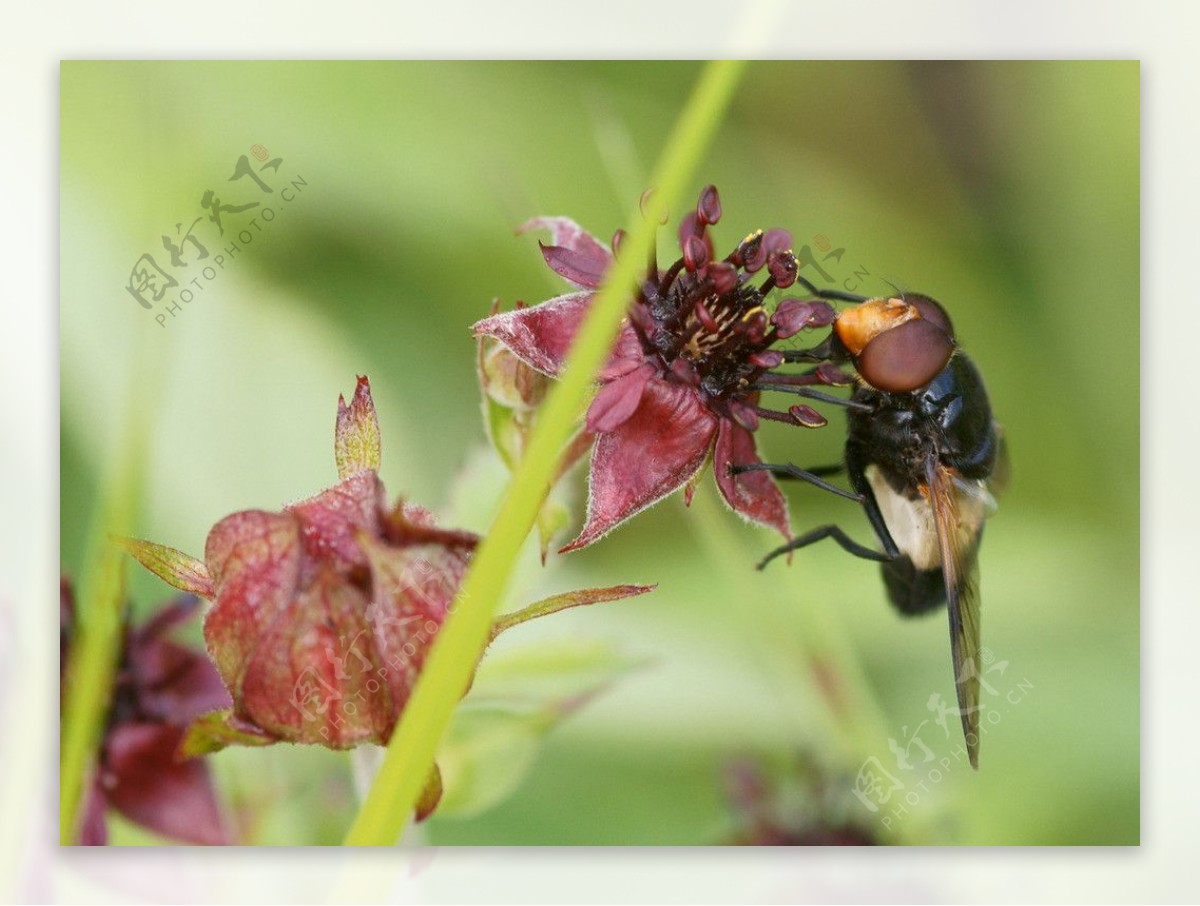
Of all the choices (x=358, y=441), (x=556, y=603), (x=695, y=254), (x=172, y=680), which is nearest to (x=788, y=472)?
(x=695, y=254)

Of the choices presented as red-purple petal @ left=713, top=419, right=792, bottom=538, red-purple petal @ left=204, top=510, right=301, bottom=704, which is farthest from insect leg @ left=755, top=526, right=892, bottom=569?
red-purple petal @ left=204, top=510, right=301, bottom=704

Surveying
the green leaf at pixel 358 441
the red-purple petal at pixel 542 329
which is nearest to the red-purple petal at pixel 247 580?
the green leaf at pixel 358 441

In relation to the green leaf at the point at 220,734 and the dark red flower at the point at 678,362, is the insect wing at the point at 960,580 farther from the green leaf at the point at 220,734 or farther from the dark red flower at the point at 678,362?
the green leaf at the point at 220,734

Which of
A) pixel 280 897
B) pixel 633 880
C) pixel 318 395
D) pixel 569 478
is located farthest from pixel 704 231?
pixel 280 897

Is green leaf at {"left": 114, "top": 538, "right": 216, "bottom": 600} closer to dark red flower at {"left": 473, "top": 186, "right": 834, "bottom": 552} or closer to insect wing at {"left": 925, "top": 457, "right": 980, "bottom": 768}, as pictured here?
dark red flower at {"left": 473, "top": 186, "right": 834, "bottom": 552}

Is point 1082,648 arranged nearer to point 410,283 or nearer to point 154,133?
point 410,283
